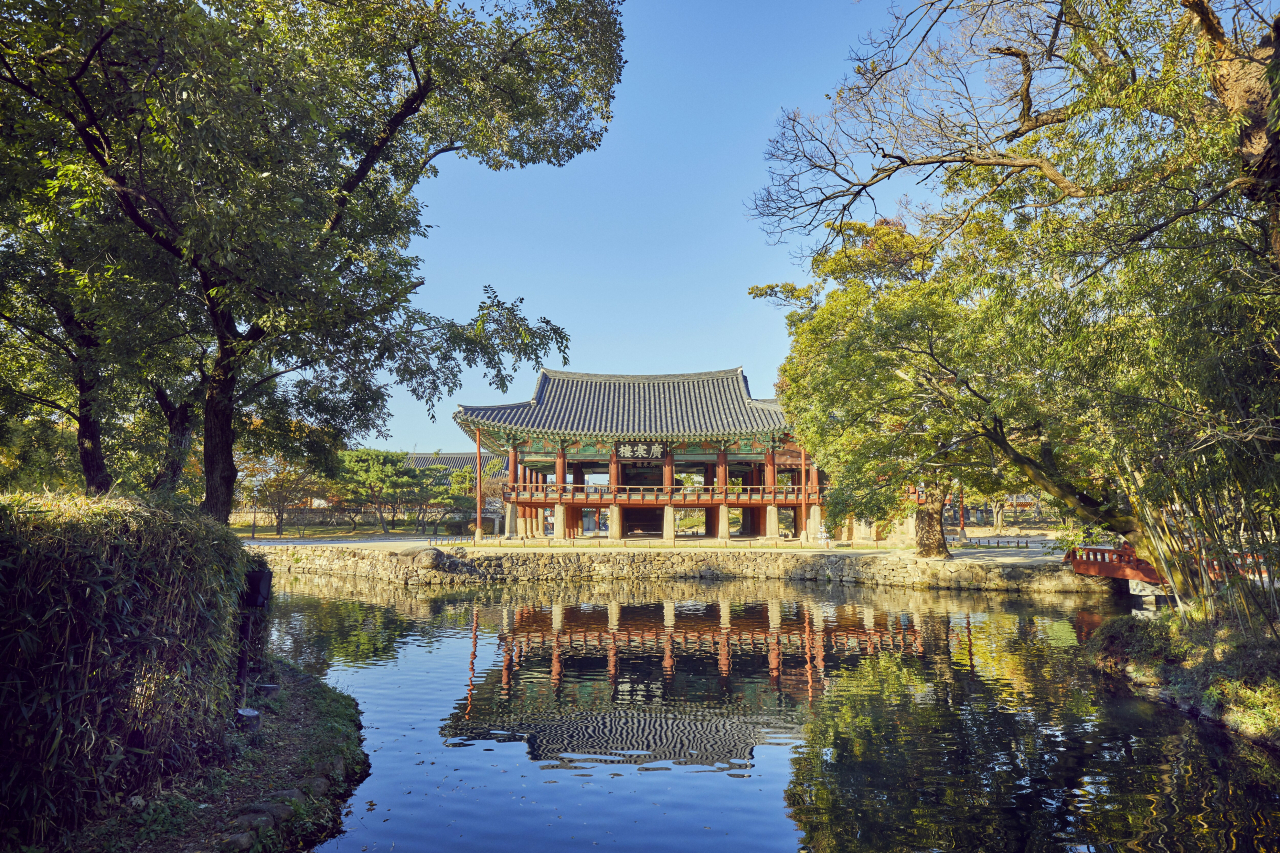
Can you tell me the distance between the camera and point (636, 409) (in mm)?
31391

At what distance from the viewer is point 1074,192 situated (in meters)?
6.78

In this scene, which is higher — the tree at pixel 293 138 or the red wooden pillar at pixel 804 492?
the tree at pixel 293 138

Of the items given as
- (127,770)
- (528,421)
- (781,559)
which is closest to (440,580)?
(528,421)

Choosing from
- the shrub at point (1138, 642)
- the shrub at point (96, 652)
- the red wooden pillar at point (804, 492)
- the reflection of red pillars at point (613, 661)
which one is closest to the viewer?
the shrub at point (96, 652)

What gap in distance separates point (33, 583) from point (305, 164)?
4.80m

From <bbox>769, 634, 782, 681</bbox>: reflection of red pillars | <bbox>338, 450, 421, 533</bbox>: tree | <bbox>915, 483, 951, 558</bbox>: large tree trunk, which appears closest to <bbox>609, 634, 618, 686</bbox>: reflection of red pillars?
<bbox>769, 634, 782, 681</bbox>: reflection of red pillars

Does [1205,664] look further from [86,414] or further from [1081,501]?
[86,414]

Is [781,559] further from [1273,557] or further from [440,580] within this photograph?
[1273,557]

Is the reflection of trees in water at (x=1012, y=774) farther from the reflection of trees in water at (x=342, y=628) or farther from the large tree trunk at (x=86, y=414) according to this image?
the large tree trunk at (x=86, y=414)

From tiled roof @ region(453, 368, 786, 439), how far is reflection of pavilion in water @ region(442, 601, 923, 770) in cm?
1139

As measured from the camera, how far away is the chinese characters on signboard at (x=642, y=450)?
29.8 meters

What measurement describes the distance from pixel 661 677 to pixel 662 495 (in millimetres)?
17230

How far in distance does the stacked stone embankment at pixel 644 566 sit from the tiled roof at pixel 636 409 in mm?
5287

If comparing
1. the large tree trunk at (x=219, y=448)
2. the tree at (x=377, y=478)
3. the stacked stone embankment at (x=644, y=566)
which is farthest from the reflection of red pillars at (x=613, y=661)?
the tree at (x=377, y=478)
